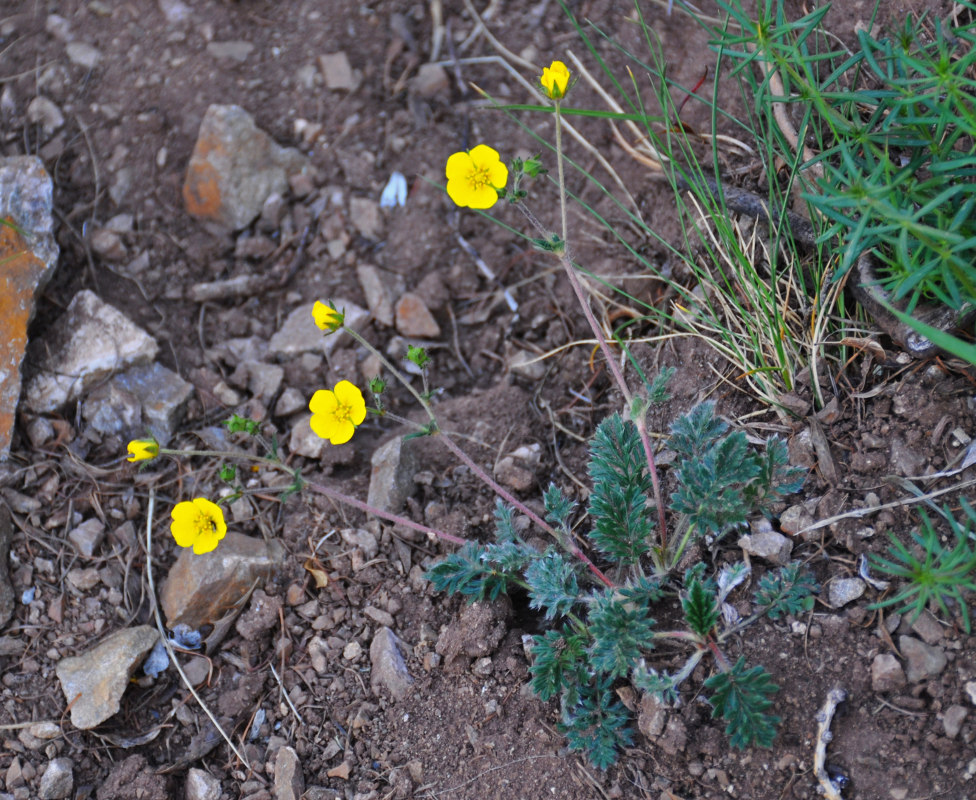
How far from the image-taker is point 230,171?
3330 millimetres

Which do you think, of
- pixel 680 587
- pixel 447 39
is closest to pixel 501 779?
pixel 680 587

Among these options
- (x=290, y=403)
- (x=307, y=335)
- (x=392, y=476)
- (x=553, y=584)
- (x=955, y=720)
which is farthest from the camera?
(x=307, y=335)

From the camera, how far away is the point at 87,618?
8.59 feet

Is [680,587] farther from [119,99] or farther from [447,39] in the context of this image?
[119,99]

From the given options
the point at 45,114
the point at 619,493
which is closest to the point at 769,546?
the point at 619,493

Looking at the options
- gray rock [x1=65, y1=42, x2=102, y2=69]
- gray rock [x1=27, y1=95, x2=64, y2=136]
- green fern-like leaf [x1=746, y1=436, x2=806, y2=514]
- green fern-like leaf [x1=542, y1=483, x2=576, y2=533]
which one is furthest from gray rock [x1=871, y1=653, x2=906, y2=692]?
gray rock [x1=65, y1=42, x2=102, y2=69]

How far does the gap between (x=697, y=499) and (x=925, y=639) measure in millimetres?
651

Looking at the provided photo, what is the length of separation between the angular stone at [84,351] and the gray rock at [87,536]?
46 centimetres

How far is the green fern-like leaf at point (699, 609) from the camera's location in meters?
2.07

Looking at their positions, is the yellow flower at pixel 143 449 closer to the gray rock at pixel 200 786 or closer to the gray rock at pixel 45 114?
the gray rock at pixel 200 786

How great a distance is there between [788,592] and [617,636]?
18.7 inches

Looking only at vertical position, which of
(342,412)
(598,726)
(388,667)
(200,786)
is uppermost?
(342,412)

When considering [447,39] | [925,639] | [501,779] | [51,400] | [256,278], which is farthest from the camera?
[447,39]

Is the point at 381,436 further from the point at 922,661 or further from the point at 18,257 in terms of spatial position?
the point at 922,661
